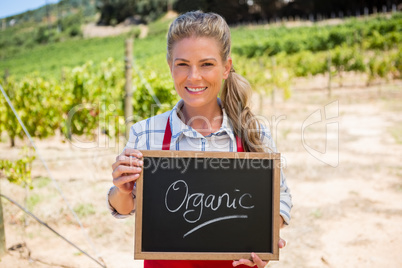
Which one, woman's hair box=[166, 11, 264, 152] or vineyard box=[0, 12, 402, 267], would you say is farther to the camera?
vineyard box=[0, 12, 402, 267]

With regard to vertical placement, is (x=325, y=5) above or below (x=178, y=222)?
above

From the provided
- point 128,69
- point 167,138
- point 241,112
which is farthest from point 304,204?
point 167,138

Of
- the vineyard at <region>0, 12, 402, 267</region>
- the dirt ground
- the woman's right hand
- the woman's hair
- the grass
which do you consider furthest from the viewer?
the grass

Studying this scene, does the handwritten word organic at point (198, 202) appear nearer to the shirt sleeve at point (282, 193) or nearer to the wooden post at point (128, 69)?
the shirt sleeve at point (282, 193)

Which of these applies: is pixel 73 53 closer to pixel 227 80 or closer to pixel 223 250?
pixel 227 80

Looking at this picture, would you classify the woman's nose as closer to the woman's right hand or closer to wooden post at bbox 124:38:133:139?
the woman's right hand

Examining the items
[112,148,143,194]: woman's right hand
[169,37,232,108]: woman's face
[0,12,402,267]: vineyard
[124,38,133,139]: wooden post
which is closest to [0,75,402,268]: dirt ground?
[0,12,402,267]: vineyard

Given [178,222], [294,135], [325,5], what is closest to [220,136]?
[178,222]

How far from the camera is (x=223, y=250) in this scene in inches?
55.4

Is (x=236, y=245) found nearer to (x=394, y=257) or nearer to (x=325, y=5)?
(x=394, y=257)

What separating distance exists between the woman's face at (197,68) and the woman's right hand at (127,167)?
32 centimetres

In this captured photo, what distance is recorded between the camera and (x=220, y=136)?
5.04ft

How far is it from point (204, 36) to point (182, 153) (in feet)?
1.52

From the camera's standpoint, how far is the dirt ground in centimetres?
333
